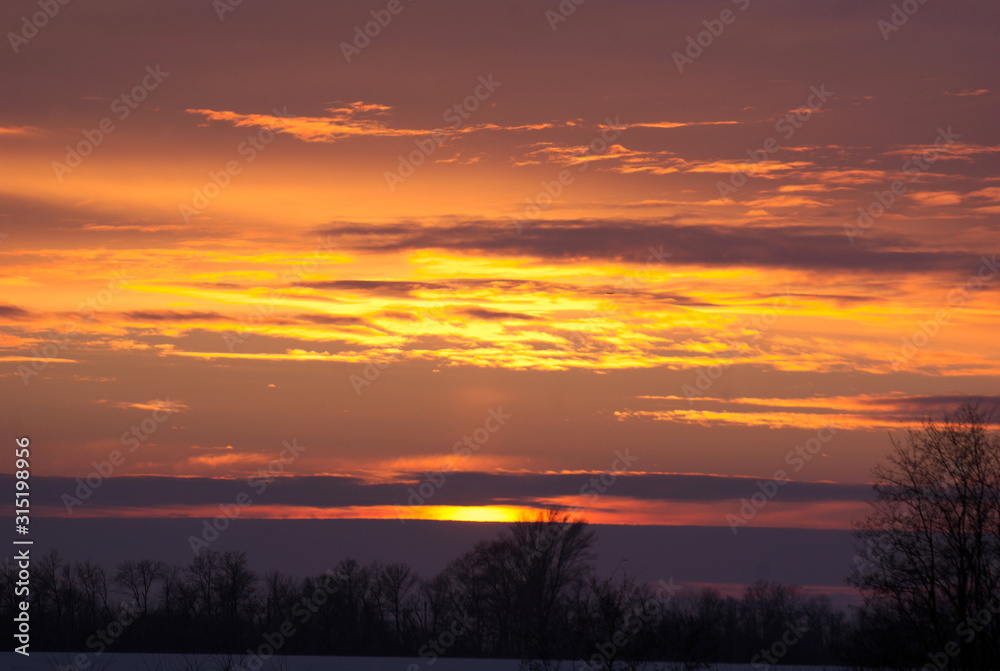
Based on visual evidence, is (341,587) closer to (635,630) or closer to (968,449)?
(968,449)

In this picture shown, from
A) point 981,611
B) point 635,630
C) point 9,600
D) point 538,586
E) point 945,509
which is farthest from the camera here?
point 538,586

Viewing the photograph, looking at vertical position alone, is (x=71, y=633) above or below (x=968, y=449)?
below

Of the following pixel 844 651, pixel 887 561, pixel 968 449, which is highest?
pixel 968 449

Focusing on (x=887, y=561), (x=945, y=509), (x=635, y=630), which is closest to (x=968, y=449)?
(x=945, y=509)

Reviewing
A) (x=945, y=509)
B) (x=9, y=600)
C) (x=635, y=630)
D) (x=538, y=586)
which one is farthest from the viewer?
(x=538, y=586)

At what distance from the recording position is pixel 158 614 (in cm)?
10762

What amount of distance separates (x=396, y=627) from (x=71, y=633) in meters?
33.0

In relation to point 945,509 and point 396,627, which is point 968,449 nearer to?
point 945,509

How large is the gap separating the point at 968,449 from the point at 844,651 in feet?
37.1

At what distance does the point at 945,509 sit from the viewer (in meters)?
47.0

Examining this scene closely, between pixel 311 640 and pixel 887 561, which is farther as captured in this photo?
pixel 311 640

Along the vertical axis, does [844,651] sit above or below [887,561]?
below

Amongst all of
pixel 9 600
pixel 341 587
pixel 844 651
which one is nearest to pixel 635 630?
pixel 844 651

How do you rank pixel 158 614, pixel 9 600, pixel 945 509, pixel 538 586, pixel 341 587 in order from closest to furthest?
pixel 945 509 < pixel 9 600 < pixel 538 586 < pixel 158 614 < pixel 341 587
